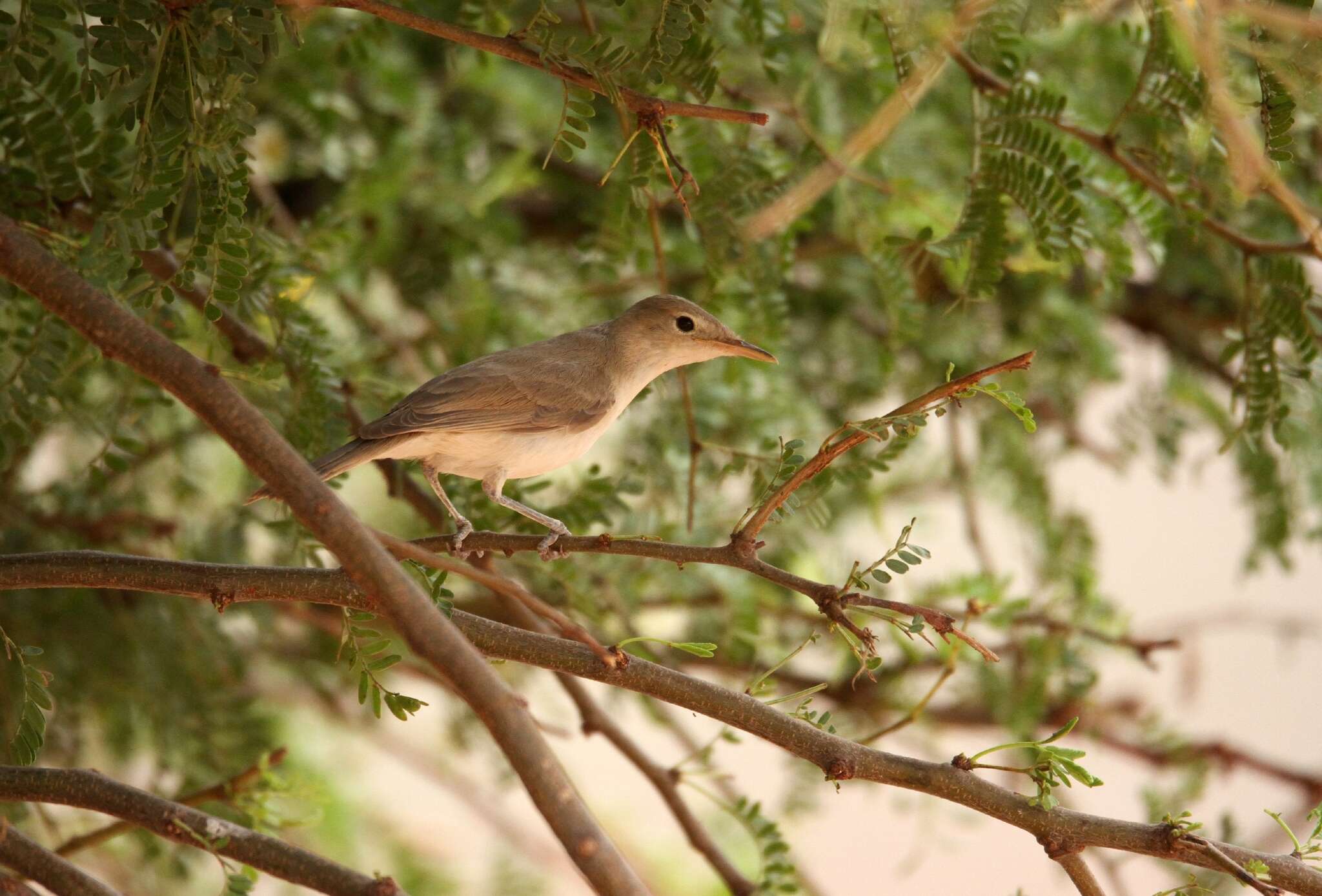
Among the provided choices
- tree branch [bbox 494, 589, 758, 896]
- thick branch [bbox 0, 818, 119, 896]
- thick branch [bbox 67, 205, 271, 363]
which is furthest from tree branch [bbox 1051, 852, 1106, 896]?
thick branch [bbox 67, 205, 271, 363]

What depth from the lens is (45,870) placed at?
1.74 m

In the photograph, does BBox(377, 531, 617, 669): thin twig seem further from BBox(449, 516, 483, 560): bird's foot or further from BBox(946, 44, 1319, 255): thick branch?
BBox(946, 44, 1319, 255): thick branch

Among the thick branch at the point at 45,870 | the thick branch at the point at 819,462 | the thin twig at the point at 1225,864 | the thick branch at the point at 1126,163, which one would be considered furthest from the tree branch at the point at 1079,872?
the thick branch at the point at 45,870

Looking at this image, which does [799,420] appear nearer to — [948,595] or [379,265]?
[948,595]

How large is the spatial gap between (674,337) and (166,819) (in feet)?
4.78

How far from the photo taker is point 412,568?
6.34 ft

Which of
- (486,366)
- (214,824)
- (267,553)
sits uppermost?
(267,553)

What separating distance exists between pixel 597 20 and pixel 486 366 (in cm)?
90

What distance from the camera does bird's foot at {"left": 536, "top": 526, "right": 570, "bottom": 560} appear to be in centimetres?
182

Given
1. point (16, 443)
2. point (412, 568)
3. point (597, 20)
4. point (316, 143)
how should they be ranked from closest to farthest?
point (412, 568) < point (16, 443) < point (597, 20) < point (316, 143)

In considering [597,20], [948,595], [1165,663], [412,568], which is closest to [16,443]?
[412,568]

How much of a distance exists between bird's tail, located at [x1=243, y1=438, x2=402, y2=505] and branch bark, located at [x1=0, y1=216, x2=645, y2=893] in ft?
1.84

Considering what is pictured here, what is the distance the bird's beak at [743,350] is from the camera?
2.62 metres

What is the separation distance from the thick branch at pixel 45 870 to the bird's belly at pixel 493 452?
90 centimetres
